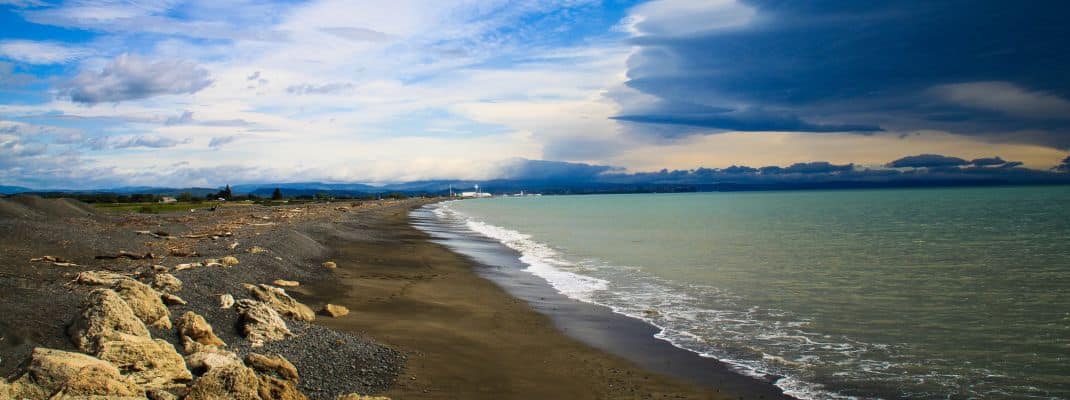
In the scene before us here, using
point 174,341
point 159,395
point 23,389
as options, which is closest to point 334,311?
point 174,341

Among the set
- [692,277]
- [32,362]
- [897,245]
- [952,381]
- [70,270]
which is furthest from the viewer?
[897,245]

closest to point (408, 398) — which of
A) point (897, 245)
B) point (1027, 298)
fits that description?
point (1027, 298)

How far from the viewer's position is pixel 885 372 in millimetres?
12617

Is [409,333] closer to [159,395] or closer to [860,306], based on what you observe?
[159,395]

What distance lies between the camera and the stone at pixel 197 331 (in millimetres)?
11453

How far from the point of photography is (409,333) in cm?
1520

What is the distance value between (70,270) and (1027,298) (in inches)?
1197

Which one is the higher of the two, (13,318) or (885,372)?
(13,318)

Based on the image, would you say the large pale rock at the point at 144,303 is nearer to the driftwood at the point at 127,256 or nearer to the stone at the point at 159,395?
the stone at the point at 159,395

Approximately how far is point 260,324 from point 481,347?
183 inches

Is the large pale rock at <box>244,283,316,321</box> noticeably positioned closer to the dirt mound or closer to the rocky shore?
the rocky shore

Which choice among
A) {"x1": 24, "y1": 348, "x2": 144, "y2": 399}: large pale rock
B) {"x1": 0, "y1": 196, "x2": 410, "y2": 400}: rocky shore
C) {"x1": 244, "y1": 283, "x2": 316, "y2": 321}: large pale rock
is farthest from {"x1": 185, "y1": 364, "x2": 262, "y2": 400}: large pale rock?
{"x1": 244, "y1": 283, "x2": 316, "y2": 321}: large pale rock

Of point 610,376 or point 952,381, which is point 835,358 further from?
point 610,376

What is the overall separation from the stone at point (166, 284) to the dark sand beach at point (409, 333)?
21 centimetres
